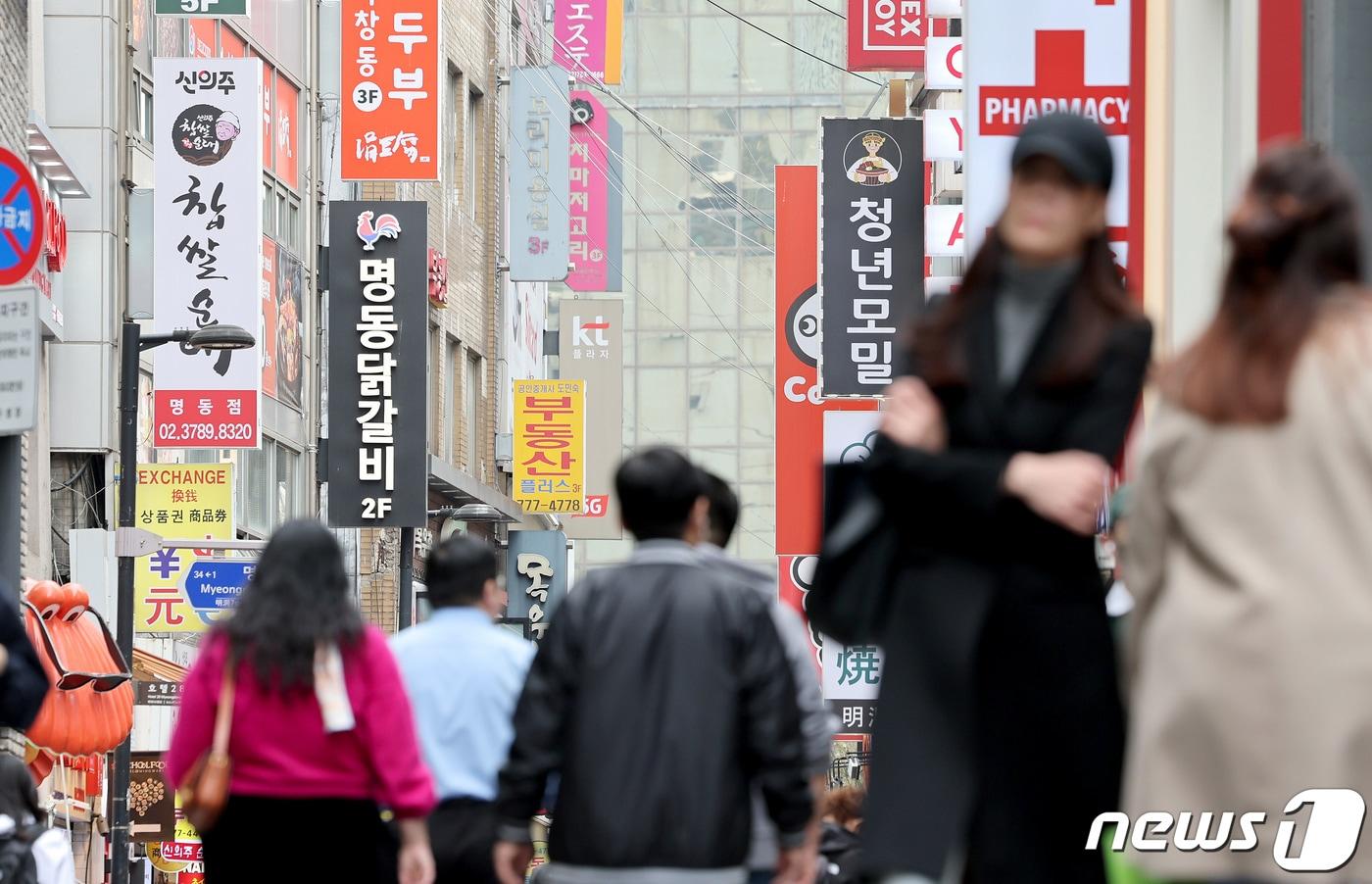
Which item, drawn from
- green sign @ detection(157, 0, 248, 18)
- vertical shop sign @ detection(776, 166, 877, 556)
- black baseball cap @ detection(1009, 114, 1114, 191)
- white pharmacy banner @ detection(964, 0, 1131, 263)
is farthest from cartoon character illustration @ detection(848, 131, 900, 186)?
black baseball cap @ detection(1009, 114, 1114, 191)

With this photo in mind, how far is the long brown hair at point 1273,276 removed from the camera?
3.92 m

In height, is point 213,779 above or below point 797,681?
below

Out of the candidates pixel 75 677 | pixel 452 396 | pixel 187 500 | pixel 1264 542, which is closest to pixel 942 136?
pixel 75 677

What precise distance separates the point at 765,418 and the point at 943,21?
5263cm

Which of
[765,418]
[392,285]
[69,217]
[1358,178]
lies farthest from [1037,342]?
[765,418]

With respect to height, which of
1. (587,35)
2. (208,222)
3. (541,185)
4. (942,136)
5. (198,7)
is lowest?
(208,222)

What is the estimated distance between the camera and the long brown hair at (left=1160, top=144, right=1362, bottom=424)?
3.92 meters

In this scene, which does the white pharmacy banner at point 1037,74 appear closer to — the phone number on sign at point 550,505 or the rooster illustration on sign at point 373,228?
Result: the rooster illustration on sign at point 373,228

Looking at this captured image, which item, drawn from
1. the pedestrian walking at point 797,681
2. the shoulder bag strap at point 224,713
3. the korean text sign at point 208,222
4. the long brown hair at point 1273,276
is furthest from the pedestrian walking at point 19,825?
the korean text sign at point 208,222

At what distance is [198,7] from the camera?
27.3 metres

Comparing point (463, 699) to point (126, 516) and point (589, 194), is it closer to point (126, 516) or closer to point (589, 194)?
point (126, 516)

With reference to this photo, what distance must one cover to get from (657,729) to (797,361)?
22675mm

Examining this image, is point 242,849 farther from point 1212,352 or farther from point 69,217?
point 69,217

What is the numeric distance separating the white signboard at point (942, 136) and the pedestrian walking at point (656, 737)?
16.2 meters
